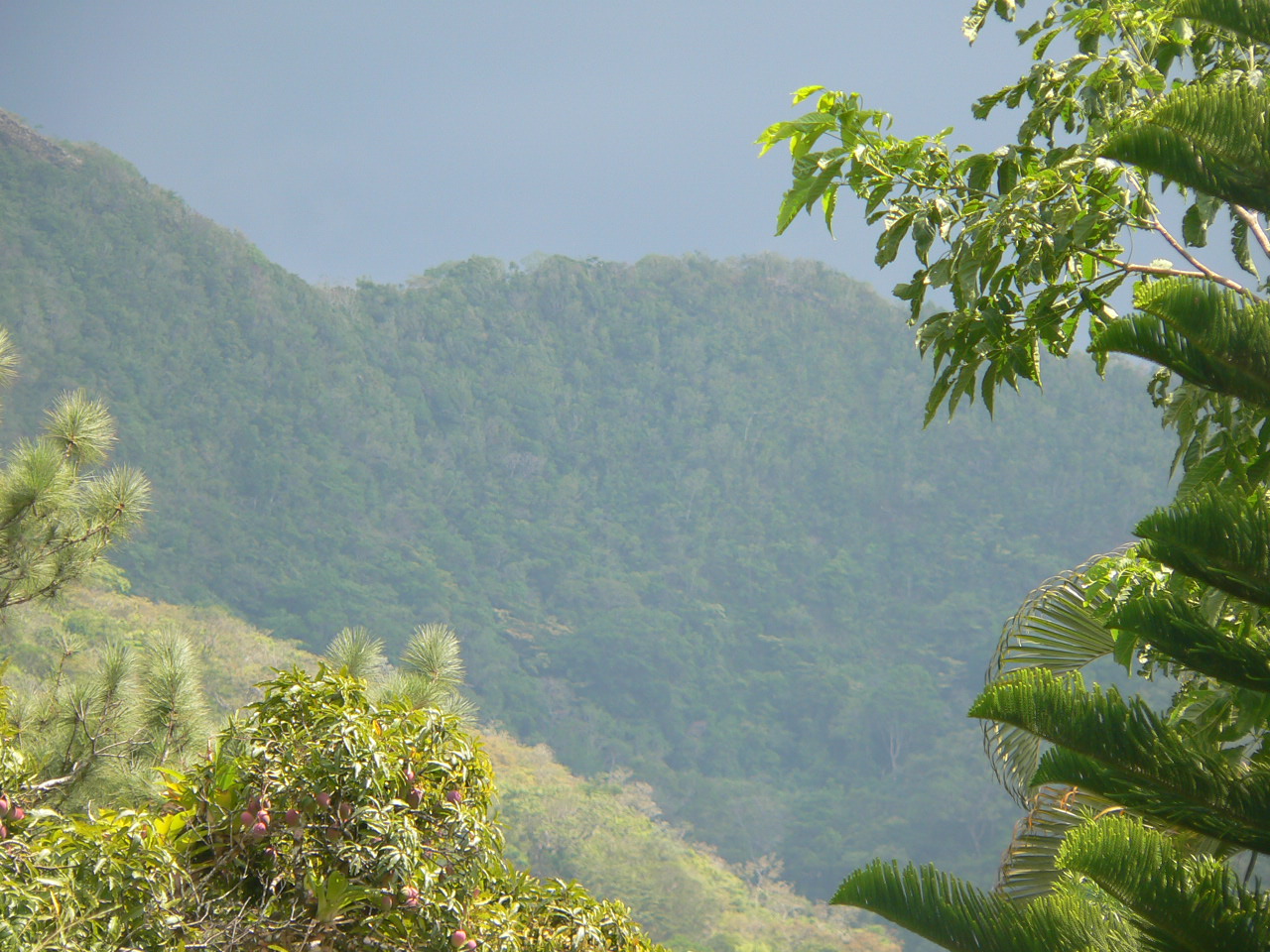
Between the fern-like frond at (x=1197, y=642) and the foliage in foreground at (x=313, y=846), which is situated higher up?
the fern-like frond at (x=1197, y=642)

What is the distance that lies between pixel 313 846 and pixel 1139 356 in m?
1.85

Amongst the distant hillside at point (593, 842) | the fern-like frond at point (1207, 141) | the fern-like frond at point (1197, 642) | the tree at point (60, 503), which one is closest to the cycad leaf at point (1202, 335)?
the fern-like frond at point (1207, 141)

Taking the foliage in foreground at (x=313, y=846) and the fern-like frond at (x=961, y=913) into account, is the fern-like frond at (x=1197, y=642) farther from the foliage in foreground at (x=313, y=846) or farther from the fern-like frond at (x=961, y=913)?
the foliage in foreground at (x=313, y=846)

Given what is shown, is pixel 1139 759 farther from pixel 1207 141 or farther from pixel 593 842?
pixel 593 842

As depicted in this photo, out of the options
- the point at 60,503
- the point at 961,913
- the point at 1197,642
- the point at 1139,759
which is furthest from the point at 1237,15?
the point at 60,503

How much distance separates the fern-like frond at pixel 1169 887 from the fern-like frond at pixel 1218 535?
0.42 metres

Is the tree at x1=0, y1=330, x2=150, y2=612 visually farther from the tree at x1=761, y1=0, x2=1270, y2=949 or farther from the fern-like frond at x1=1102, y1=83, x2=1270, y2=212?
the fern-like frond at x1=1102, y1=83, x2=1270, y2=212

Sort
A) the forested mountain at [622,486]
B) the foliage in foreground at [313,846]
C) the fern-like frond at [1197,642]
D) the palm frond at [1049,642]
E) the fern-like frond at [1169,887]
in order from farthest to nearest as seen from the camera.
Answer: the forested mountain at [622,486], the palm frond at [1049,642], the foliage in foreground at [313,846], the fern-like frond at [1197,642], the fern-like frond at [1169,887]

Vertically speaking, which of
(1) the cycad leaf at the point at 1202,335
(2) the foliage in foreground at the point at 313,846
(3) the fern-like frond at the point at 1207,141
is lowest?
(2) the foliage in foreground at the point at 313,846

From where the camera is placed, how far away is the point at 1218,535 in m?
1.65

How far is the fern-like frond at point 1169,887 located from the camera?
1639 millimetres

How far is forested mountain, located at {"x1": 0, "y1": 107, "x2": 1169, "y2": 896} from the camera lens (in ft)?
101

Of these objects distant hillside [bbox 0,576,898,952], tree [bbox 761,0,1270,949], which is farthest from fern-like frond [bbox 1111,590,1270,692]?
distant hillside [bbox 0,576,898,952]

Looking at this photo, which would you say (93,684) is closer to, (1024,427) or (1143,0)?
(1143,0)
